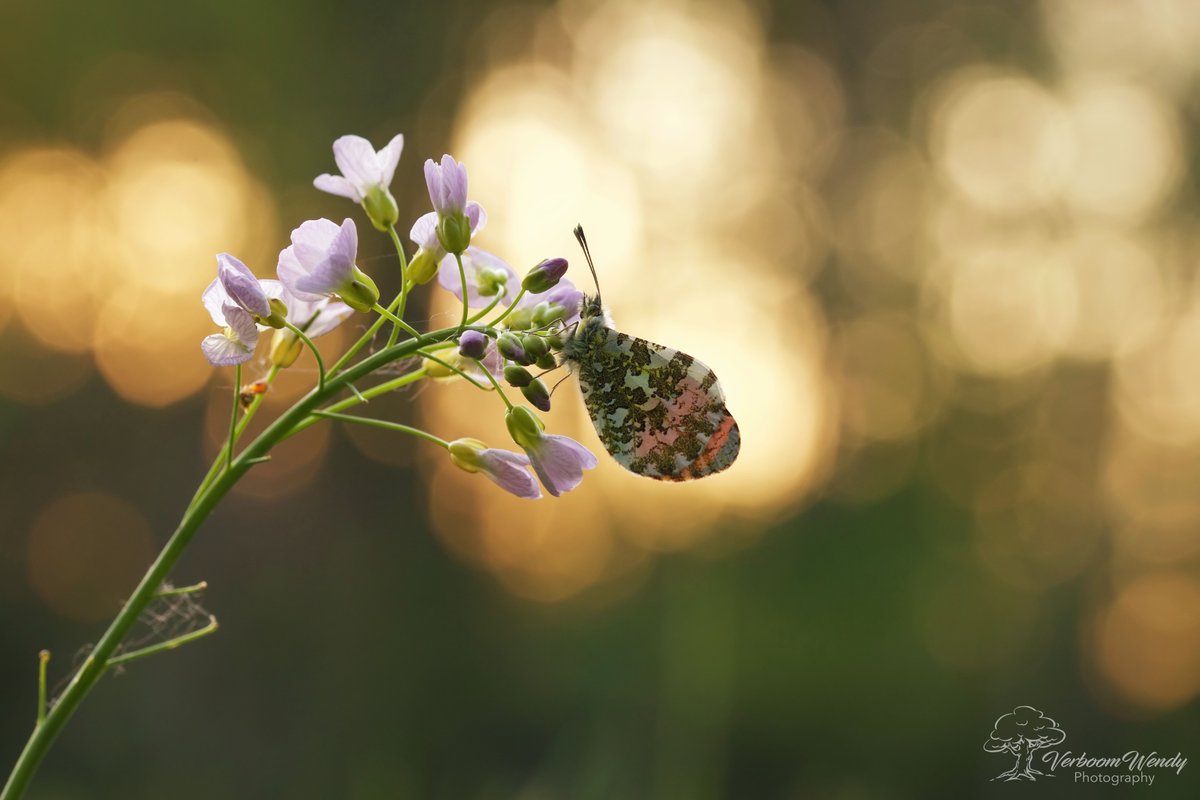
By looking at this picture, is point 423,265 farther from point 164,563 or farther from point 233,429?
point 164,563

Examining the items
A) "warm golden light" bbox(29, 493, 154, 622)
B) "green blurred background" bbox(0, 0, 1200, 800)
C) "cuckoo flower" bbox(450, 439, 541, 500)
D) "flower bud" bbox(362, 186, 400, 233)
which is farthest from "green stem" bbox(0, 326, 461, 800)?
"warm golden light" bbox(29, 493, 154, 622)

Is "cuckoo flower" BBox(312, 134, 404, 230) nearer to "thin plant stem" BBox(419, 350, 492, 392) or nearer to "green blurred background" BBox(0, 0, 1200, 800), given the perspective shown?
"thin plant stem" BBox(419, 350, 492, 392)

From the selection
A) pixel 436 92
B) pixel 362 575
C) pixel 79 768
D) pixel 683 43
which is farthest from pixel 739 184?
pixel 79 768

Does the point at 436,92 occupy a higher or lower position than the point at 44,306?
higher

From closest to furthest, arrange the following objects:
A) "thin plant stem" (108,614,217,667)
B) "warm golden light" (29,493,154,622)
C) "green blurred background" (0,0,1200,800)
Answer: "thin plant stem" (108,614,217,667), "green blurred background" (0,0,1200,800), "warm golden light" (29,493,154,622)

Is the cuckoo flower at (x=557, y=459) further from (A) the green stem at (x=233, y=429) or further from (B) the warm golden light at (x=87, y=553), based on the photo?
(B) the warm golden light at (x=87, y=553)

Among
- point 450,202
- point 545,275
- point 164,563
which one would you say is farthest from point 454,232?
point 164,563

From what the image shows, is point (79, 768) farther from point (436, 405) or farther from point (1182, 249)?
point (1182, 249)
